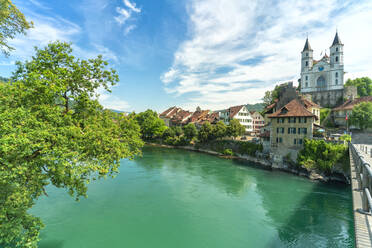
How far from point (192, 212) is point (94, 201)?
29.7 ft

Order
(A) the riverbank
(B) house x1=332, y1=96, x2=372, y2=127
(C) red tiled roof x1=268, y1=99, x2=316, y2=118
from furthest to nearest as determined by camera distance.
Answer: (B) house x1=332, y1=96, x2=372, y2=127
(C) red tiled roof x1=268, y1=99, x2=316, y2=118
(A) the riverbank

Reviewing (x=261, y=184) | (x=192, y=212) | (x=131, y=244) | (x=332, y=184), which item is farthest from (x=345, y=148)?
(x=131, y=244)

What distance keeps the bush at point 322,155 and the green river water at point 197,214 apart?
3.32m

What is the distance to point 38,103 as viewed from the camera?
791 centimetres

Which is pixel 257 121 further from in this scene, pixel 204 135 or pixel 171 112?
Answer: pixel 171 112

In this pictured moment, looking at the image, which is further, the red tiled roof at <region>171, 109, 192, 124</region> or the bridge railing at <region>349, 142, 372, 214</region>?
the red tiled roof at <region>171, 109, 192, 124</region>

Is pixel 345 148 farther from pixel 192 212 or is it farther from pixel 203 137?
pixel 203 137

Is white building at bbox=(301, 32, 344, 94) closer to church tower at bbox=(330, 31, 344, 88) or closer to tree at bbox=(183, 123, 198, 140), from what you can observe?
church tower at bbox=(330, 31, 344, 88)

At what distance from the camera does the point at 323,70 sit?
2195 inches

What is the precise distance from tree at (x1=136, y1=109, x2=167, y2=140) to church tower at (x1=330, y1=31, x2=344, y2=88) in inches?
2065

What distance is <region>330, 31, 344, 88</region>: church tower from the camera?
52.5 m

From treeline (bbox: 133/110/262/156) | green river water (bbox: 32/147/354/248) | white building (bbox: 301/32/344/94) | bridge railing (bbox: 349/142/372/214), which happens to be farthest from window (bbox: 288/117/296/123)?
white building (bbox: 301/32/344/94)

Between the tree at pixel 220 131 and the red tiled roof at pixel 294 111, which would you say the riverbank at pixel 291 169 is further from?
the red tiled roof at pixel 294 111

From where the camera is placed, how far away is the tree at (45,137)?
6.11 meters
